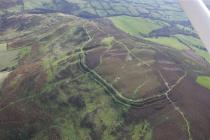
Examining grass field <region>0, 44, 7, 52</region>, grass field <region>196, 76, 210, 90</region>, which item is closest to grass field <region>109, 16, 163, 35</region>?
grass field <region>0, 44, 7, 52</region>

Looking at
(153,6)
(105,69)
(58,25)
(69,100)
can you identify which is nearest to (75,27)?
(58,25)

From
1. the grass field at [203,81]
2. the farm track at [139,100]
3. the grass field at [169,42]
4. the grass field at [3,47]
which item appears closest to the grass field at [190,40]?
the grass field at [169,42]

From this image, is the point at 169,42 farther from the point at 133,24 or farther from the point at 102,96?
the point at 102,96

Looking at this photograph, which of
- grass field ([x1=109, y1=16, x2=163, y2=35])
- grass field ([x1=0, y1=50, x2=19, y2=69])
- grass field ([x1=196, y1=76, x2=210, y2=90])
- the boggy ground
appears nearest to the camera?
the boggy ground

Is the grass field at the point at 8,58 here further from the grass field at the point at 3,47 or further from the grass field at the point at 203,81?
the grass field at the point at 203,81

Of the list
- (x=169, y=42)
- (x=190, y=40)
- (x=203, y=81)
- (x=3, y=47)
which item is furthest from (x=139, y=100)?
(x=190, y=40)

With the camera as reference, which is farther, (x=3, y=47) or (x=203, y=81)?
(x=3, y=47)

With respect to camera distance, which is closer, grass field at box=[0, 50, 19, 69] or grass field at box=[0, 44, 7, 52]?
grass field at box=[0, 50, 19, 69]

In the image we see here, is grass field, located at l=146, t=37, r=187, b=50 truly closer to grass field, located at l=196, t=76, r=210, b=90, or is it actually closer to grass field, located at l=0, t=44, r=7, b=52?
grass field, located at l=196, t=76, r=210, b=90

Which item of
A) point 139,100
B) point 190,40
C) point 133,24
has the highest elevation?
point 139,100

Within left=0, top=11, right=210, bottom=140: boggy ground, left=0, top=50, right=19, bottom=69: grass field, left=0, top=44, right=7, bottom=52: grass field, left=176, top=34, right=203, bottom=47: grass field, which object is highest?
left=0, top=11, right=210, bottom=140: boggy ground
